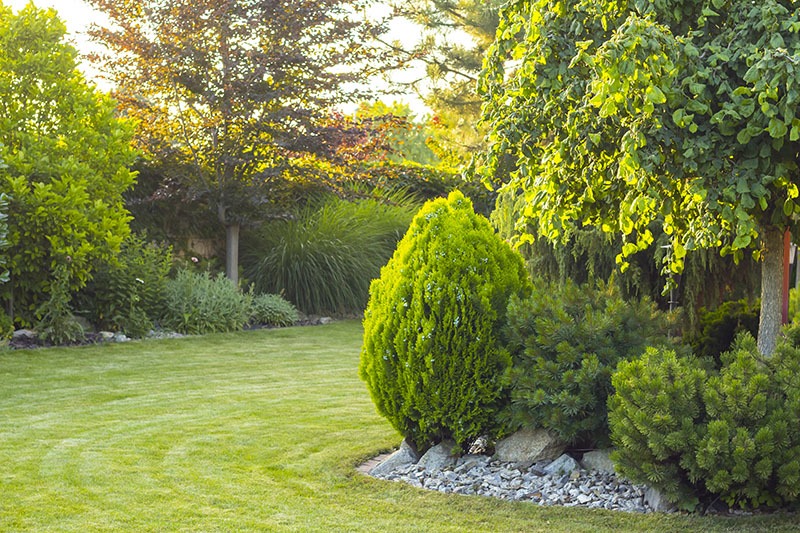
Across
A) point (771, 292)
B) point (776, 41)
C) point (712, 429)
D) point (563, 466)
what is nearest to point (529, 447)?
point (563, 466)

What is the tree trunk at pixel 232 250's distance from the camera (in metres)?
12.8

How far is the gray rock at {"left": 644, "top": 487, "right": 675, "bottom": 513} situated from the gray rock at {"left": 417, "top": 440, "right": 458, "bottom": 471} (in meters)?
1.06

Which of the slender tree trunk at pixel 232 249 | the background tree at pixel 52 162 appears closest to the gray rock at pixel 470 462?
the background tree at pixel 52 162

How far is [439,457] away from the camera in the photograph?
477 cm

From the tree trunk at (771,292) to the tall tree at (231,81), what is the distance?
828 cm

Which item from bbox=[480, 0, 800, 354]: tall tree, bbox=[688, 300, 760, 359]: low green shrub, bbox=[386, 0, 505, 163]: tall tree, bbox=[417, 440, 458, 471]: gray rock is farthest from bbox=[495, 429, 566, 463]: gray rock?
bbox=[386, 0, 505, 163]: tall tree

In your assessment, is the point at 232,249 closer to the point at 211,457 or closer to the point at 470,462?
the point at 211,457

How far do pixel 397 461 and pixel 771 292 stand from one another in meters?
2.12

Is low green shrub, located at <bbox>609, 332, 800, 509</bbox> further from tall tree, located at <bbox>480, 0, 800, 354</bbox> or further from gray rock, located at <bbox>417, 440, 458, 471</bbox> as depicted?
gray rock, located at <bbox>417, 440, 458, 471</bbox>

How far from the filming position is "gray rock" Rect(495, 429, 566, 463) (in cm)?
461

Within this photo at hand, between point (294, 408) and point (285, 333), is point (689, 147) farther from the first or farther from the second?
point (285, 333)

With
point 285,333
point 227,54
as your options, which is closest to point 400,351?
point 285,333

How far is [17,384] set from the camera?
24.3 feet

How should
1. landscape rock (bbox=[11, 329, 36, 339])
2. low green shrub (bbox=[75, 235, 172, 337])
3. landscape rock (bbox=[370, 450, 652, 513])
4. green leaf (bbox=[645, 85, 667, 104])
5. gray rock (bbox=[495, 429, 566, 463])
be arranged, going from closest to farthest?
1. green leaf (bbox=[645, 85, 667, 104])
2. landscape rock (bbox=[370, 450, 652, 513])
3. gray rock (bbox=[495, 429, 566, 463])
4. landscape rock (bbox=[11, 329, 36, 339])
5. low green shrub (bbox=[75, 235, 172, 337])
